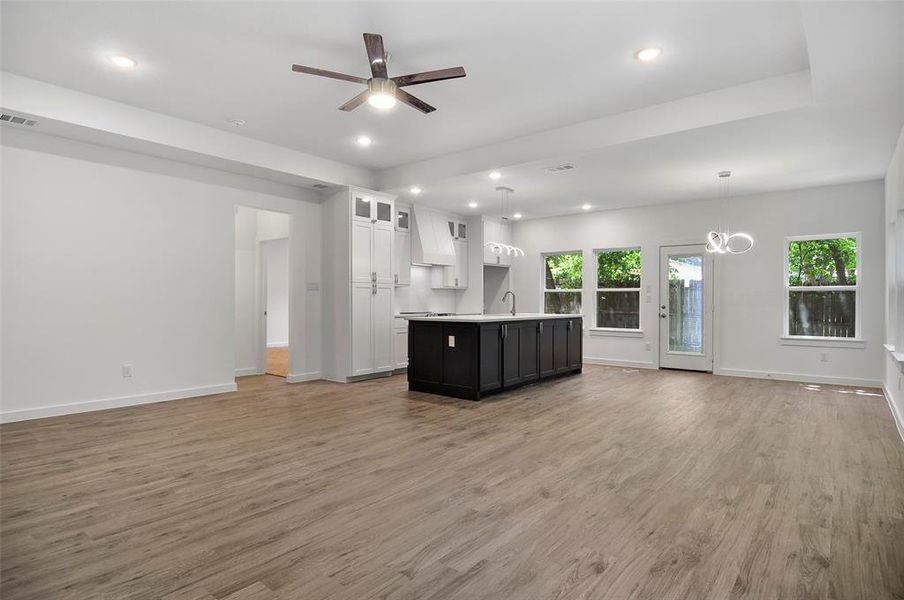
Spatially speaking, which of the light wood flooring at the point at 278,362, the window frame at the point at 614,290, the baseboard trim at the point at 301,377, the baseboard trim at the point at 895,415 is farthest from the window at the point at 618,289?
the light wood flooring at the point at 278,362

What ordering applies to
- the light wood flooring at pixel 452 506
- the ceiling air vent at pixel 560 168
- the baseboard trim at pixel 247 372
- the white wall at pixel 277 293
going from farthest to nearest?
the white wall at pixel 277 293, the baseboard trim at pixel 247 372, the ceiling air vent at pixel 560 168, the light wood flooring at pixel 452 506

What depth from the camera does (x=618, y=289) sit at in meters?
9.05

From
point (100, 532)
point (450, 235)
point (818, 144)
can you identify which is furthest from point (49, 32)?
point (818, 144)

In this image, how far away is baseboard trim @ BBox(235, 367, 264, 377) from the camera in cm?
760

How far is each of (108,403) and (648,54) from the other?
617 cm

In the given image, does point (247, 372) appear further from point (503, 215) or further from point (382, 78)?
point (382, 78)

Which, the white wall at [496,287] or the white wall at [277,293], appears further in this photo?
the white wall at [277,293]

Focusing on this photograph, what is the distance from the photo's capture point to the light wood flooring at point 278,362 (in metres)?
7.96

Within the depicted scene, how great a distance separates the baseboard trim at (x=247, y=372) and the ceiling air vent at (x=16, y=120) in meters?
4.16

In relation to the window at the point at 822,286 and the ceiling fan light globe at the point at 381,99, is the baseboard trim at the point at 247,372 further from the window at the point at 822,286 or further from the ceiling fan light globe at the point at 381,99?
the window at the point at 822,286

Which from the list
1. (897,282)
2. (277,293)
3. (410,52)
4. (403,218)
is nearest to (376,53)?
(410,52)

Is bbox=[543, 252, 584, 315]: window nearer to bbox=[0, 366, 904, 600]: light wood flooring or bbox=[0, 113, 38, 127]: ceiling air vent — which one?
bbox=[0, 366, 904, 600]: light wood flooring

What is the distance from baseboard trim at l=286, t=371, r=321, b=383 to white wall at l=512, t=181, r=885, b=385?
5.07 metres

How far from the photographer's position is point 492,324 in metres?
5.85
